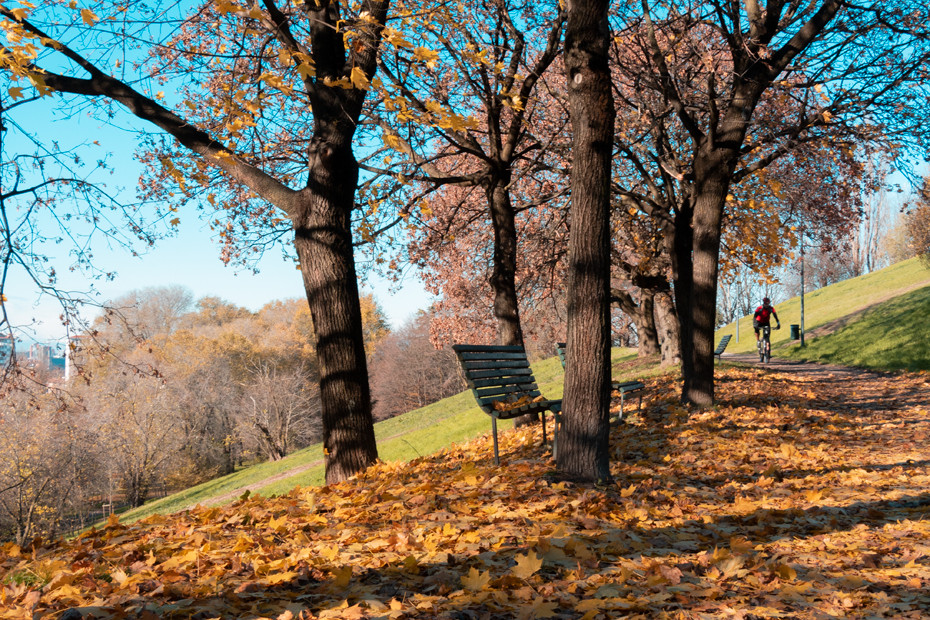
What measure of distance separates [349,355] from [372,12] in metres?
3.19

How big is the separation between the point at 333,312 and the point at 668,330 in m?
14.8

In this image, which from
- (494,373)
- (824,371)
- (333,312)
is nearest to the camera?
(333,312)

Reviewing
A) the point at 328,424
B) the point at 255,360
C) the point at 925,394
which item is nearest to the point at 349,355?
the point at 328,424

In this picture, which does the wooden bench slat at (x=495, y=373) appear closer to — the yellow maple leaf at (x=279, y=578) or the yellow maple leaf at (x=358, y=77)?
the yellow maple leaf at (x=358, y=77)

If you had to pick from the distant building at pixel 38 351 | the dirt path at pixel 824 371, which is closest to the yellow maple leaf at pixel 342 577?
the distant building at pixel 38 351

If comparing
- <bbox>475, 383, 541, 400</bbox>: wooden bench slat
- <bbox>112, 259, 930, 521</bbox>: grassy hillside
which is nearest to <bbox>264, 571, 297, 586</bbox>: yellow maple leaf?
<bbox>475, 383, 541, 400</bbox>: wooden bench slat

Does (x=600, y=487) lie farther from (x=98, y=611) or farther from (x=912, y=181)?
(x=912, y=181)

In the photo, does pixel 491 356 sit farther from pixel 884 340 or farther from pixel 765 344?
pixel 884 340

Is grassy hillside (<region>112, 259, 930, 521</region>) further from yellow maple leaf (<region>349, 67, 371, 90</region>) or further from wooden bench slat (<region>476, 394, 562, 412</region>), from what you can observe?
yellow maple leaf (<region>349, 67, 371, 90</region>)

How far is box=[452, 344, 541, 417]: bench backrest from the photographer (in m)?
6.29

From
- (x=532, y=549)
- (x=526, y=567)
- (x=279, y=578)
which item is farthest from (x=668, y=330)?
(x=279, y=578)

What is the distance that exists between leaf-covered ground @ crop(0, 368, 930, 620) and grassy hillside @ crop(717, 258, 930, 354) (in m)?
23.4

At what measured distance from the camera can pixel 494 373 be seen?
684 centimetres

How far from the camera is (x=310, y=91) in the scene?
19.7 feet
